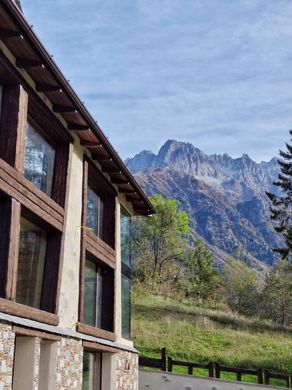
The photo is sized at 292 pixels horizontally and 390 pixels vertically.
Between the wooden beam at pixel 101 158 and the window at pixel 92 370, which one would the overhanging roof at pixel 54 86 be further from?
the window at pixel 92 370

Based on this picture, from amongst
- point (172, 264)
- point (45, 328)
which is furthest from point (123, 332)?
point (172, 264)

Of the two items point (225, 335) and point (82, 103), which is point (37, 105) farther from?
point (225, 335)

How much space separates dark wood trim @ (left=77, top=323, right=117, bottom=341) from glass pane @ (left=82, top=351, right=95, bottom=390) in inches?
19.7

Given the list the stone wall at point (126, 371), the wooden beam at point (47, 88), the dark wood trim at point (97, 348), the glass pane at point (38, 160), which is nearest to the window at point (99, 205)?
the glass pane at point (38, 160)

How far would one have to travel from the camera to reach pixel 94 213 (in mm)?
13062

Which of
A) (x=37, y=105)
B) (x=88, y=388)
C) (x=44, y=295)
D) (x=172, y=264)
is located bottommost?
(x=88, y=388)

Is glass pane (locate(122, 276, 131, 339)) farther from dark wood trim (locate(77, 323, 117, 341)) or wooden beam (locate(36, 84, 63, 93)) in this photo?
wooden beam (locate(36, 84, 63, 93))

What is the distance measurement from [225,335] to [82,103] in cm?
2209

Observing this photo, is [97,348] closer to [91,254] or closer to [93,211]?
[91,254]

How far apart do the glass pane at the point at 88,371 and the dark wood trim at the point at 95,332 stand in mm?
500

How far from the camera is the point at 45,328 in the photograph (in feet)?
28.9

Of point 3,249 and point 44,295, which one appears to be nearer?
point 3,249

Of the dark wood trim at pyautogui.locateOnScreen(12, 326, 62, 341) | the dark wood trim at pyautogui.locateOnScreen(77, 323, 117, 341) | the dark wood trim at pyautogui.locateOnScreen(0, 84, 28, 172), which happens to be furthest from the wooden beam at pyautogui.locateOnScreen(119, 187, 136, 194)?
the dark wood trim at pyautogui.locateOnScreen(0, 84, 28, 172)

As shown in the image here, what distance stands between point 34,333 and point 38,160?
3.29 m
